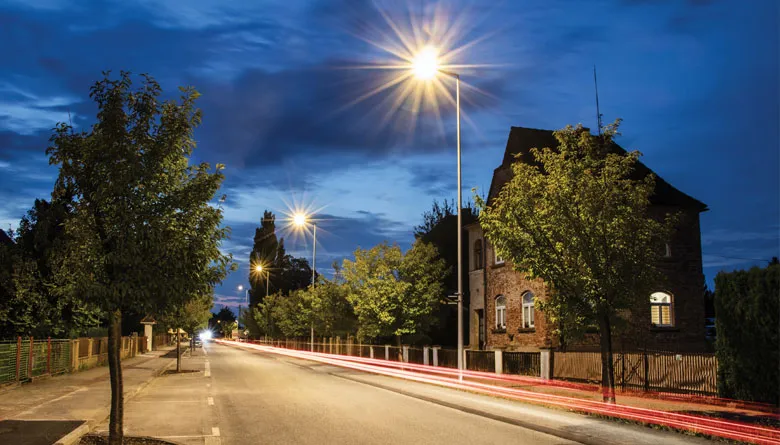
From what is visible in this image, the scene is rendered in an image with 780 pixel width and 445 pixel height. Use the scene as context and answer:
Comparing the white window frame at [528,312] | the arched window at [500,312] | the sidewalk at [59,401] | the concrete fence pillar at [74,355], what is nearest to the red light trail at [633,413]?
the white window frame at [528,312]

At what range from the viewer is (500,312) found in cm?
3709

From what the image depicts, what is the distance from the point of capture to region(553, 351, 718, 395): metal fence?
19.5m

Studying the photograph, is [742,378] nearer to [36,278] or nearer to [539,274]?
[539,274]

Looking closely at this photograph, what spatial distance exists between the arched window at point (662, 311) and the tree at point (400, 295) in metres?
11.6

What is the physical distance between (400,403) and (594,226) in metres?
6.80

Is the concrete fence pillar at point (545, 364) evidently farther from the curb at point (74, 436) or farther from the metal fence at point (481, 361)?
the curb at point (74, 436)

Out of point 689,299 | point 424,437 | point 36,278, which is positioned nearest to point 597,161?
point 424,437

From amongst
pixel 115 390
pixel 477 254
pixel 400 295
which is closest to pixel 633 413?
pixel 115 390

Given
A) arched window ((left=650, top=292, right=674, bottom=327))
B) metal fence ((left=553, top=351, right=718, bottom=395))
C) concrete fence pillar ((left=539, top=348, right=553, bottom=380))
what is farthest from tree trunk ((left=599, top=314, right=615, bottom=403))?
arched window ((left=650, top=292, right=674, bottom=327))

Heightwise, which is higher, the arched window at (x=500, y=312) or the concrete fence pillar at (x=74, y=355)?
the arched window at (x=500, y=312)

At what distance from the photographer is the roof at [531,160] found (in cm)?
3394

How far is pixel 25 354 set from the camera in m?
22.3

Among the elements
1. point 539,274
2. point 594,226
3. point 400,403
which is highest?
point 594,226

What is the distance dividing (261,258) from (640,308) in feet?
302
